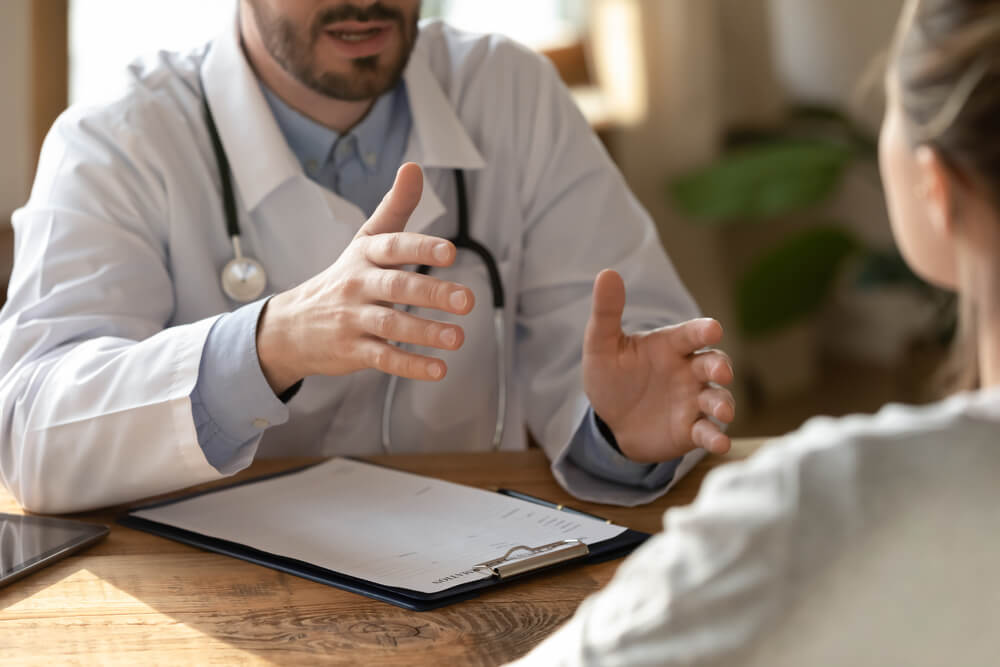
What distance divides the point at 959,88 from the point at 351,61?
3.06ft

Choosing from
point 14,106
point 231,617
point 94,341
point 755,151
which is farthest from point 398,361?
point 755,151

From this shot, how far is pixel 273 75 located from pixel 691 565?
1088mm

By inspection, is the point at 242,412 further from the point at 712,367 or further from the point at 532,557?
the point at 712,367

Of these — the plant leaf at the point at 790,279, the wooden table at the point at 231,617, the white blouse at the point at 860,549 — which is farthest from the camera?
the plant leaf at the point at 790,279

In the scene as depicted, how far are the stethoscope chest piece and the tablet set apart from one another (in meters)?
0.36

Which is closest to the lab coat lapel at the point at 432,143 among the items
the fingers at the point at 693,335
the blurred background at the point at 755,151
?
the fingers at the point at 693,335

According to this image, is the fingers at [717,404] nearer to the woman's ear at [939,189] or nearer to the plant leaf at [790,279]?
the woman's ear at [939,189]

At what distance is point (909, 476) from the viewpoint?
1.58 feet

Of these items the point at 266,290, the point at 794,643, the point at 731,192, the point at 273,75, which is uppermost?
the point at 273,75

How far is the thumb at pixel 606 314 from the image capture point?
1.05m

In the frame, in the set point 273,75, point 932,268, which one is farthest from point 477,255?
point 932,268

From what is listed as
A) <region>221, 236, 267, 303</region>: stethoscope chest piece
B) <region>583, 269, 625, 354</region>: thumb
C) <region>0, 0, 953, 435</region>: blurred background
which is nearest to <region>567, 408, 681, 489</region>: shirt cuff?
<region>583, 269, 625, 354</region>: thumb

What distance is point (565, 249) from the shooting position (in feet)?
4.81

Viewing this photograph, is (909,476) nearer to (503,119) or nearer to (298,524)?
(298,524)
